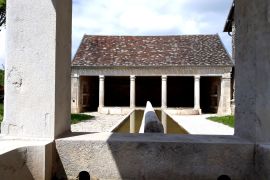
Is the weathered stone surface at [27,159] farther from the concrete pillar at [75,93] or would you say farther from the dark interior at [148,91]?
the dark interior at [148,91]

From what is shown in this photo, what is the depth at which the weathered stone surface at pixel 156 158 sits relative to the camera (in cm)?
333

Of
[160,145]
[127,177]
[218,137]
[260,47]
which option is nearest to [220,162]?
[218,137]

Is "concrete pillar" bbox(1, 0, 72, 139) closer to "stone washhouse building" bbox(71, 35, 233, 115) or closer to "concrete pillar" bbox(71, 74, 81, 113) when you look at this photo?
"stone washhouse building" bbox(71, 35, 233, 115)

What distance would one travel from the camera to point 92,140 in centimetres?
344

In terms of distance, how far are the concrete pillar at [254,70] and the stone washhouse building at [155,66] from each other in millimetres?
17911

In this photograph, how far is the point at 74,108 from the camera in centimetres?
2292

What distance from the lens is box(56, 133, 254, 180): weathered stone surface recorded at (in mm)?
3330

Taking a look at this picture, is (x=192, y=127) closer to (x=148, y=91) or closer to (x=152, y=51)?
(x=152, y=51)

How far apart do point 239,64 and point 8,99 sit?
2.73m

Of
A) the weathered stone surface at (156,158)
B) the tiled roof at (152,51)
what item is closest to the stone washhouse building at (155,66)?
the tiled roof at (152,51)

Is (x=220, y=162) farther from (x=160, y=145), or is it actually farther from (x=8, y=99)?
(x=8, y=99)

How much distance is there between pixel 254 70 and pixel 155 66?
782 inches

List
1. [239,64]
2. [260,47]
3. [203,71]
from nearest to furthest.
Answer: [260,47] < [239,64] < [203,71]

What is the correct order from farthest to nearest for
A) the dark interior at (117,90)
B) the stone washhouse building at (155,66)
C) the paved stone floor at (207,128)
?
the dark interior at (117,90) → the stone washhouse building at (155,66) → the paved stone floor at (207,128)
